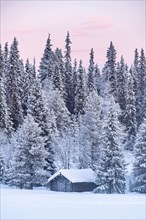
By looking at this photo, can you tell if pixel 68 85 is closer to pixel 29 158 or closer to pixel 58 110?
pixel 58 110

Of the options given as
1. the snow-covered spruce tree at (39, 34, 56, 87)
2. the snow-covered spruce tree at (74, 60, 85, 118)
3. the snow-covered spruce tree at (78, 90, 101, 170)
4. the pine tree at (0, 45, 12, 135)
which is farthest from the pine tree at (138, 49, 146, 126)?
the pine tree at (0, 45, 12, 135)

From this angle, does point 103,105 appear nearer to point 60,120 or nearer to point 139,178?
point 60,120

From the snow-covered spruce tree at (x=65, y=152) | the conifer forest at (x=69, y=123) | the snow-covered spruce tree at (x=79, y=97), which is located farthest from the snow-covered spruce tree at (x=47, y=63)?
the snow-covered spruce tree at (x=65, y=152)

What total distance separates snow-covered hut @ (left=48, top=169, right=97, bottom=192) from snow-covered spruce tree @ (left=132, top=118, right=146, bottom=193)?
6.54 metres

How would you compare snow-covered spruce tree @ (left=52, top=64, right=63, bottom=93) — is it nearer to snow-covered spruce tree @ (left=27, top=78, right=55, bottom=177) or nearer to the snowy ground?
snow-covered spruce tree @ (left=27, top=78, right=55, bottom=177)

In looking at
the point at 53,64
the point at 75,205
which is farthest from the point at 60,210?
the point at 53,64

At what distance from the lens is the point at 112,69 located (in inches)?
3974

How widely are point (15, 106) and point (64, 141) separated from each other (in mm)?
13092

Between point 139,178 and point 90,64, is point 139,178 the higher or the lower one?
the lower one

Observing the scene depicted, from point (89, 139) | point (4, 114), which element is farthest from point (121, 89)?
point (4, 114)

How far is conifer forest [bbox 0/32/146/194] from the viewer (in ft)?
211

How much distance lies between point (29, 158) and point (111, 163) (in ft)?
36.5

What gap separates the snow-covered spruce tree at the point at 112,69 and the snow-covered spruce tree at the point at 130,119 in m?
4.32

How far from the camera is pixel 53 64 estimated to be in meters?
104
